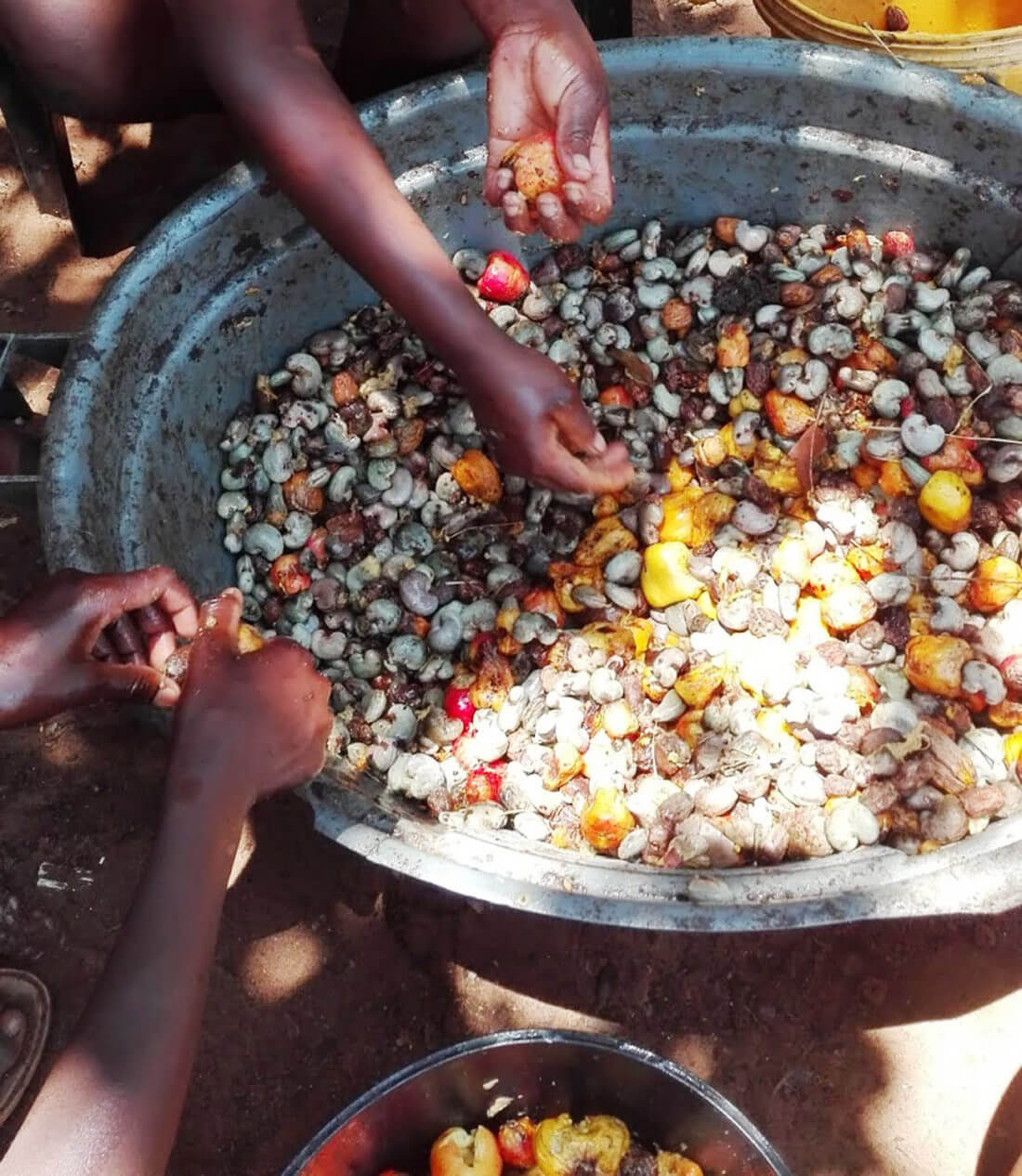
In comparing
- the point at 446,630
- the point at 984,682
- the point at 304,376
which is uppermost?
the point at 304,376

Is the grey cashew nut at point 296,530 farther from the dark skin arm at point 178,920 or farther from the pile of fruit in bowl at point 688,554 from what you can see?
the dark skin arm at point 178,920

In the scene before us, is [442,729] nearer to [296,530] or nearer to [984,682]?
[296,530]

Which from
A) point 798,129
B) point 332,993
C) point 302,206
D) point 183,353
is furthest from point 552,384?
point 332,993

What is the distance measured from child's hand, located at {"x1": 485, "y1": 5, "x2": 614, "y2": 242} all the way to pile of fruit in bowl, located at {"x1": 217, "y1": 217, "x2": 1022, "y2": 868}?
0.48m

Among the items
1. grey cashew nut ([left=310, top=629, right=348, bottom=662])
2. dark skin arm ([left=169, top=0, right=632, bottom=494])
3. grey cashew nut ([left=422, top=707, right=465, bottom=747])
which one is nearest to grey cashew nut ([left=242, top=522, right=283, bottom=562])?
grey cashew nut ([left=310, top=629, right=348, bottom=662])

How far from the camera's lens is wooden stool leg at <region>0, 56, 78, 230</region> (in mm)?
2676

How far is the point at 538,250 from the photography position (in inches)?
98.7

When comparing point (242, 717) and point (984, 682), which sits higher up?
point (242, 717)

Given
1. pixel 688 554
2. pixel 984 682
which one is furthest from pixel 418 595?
pixel 984 682

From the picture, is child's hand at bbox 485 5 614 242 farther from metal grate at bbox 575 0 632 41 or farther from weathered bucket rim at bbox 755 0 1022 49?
metal grate at bbox 575 0 632 41

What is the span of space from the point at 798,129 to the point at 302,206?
3.66ft

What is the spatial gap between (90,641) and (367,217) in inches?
30.5

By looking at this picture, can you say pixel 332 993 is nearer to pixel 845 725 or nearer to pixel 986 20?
pixel 845 725

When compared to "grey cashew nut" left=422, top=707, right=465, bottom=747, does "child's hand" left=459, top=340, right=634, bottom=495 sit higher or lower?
higher
